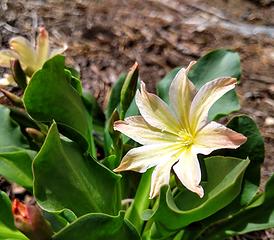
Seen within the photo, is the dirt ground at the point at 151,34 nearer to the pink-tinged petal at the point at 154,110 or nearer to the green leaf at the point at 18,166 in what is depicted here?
the green leaf at the point at 18,166

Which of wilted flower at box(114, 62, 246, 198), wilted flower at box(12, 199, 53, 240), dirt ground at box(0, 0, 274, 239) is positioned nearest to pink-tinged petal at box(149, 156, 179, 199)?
wilted flower at box(114, 62, 246, 198)

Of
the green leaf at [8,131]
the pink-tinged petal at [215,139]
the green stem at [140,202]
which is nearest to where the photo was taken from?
the pink-tinged petal at [215,139]

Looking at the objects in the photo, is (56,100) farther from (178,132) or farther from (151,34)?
(151,34)

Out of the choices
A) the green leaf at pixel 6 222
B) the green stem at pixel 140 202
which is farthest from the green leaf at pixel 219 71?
the green leaf at pixel 6 222

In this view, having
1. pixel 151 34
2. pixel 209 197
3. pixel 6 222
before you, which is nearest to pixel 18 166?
pixel 6 222

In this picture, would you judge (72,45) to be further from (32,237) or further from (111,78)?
(32,237)
